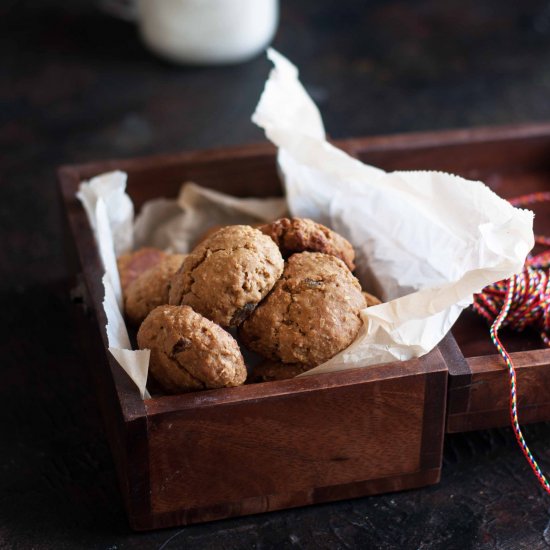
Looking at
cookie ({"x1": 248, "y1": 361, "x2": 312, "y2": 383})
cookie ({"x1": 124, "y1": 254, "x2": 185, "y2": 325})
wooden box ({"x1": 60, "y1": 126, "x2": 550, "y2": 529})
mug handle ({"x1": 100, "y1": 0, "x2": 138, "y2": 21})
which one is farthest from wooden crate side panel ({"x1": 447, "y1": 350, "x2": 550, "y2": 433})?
mug handle ({"x1": 100, "y1": 0, "x2": 138, "y2": 21})

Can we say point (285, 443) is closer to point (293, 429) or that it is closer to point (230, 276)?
point (293, 429)

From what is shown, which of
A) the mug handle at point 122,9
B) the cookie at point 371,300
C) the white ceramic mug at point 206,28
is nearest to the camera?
the cookie at point 371,300

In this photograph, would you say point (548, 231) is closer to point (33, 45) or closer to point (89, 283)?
point (89, 283)

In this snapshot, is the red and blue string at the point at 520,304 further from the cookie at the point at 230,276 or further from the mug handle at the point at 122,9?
the mug handle at the point at 122,9

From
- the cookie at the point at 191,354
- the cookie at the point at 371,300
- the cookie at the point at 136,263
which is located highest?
the cookie at the point at 191,354

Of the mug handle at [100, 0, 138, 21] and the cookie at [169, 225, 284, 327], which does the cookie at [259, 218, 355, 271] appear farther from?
the mug handle at [100, 0, 138, 21]

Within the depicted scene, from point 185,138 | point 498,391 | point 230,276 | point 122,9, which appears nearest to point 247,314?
point 230,276

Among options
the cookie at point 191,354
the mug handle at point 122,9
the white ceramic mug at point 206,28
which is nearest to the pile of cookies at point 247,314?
the cookie at point 191,354
